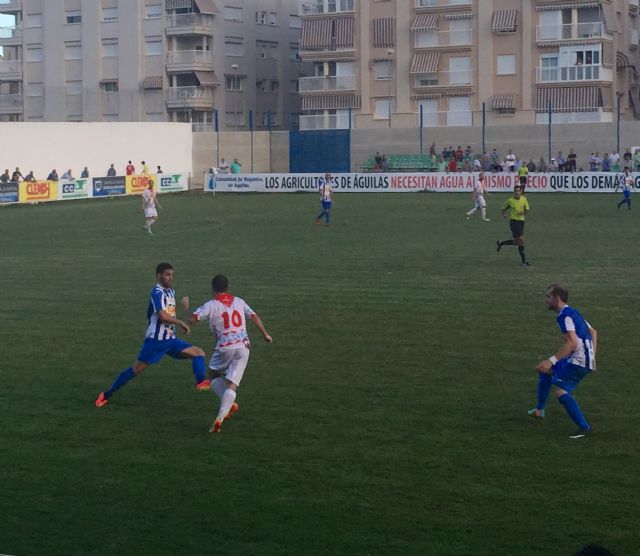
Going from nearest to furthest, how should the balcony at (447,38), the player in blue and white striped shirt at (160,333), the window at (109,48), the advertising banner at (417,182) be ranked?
the player in blue and white striped shirt at (160,333)
the advertising banner at (417,182)
the balcony at (447,38)
the window at (109,48)

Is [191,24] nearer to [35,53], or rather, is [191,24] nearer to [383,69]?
[35,53]

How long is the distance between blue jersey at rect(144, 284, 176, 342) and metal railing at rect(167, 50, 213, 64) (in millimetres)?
76708

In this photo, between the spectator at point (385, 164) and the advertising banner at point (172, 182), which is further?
the spectator at point (385, 164)

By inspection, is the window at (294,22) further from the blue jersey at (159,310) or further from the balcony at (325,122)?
the blue jersey at (159,310)

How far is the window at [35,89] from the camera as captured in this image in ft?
307

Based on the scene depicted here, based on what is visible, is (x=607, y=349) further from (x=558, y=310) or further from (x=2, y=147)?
(x=2, y=147)

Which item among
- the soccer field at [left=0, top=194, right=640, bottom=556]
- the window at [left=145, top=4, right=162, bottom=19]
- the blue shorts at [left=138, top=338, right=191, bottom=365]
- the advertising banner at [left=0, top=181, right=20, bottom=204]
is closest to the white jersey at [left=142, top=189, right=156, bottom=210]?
the soccer field at [left=0, top=194, right=640, bottom=556]

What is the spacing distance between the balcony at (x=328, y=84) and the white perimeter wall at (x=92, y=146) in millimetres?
14655

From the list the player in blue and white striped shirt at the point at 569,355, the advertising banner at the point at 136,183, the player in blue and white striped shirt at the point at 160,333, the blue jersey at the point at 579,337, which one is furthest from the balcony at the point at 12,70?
the blue jersey at the point at 579,337

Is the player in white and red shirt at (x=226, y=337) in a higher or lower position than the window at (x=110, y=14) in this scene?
lower

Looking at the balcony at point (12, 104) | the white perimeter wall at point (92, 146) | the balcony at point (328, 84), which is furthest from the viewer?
the balcony at point (12, 104)

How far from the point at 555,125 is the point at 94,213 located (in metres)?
31.1

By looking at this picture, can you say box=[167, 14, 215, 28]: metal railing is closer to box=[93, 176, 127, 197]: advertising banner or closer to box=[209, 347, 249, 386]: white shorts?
box=[93, 176, 127, 197]: advertising banner

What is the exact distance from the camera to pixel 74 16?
92000 millimetres
